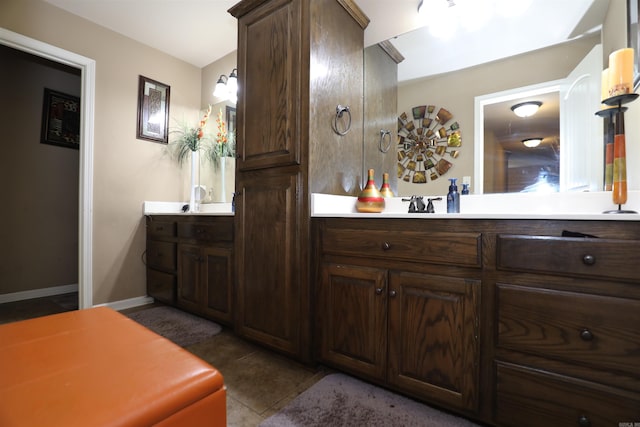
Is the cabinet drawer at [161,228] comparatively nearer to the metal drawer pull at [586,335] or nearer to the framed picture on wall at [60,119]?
the framed picture on wall at [60,119]

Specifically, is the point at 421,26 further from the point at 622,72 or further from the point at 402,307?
the point at 402,307

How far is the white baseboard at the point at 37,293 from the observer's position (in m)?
2.90

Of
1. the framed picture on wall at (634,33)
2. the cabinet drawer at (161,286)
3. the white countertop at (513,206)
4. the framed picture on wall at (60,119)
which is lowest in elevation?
the cabinet drawer at (161,286)

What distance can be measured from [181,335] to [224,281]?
47cm

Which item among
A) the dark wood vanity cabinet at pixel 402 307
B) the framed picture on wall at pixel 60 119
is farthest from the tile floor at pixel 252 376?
the framed picture on wall at pixel 60 119

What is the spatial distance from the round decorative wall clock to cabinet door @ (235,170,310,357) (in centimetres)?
74

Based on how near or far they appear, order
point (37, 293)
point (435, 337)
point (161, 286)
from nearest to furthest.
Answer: point (435, 337)
point (161, 286)
point (37, 293)

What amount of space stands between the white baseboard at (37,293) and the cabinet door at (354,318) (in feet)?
10.7

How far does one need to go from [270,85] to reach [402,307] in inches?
56.2

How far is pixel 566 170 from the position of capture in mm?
1415

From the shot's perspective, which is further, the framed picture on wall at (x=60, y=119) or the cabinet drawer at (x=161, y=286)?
the framed picture on wall at (x=60, y=119)

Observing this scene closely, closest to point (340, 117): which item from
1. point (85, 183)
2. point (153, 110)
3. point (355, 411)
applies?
point (355, 411)

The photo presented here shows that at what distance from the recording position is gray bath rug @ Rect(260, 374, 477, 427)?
122 centimetres

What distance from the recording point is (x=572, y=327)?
99 centimetres
